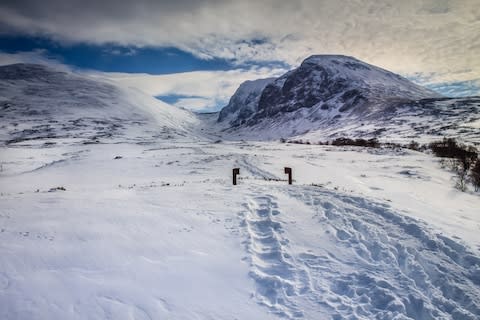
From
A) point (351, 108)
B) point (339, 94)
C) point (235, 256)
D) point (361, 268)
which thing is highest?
point (339, 94)

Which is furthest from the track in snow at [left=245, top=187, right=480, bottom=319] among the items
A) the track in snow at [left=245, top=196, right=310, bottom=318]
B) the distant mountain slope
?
the distant mountain slope

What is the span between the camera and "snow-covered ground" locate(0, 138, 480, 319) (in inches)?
211

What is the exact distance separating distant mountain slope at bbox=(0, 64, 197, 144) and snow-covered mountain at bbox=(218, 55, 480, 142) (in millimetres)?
54996

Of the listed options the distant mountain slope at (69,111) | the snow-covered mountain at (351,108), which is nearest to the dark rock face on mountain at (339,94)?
the snow-covered mountain at (351,108)

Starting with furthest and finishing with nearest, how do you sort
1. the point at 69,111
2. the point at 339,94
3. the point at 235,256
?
the point at 339,94 → the point at 69,111 → the point at 235,256

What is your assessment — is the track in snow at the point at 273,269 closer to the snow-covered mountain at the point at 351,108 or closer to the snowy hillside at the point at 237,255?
the snowy hillside at the point at 237,255

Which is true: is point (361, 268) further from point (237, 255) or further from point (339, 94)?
point (339, 94)

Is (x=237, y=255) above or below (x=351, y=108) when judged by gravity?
below

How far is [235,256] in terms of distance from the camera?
23.3 feet

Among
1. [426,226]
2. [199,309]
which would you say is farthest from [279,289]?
[426,226]

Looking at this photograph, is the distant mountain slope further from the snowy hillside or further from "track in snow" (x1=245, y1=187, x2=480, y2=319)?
"track in snow" (x1=245, y1=187, x2=480, y2=319)

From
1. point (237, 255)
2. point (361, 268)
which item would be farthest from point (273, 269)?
point (361, 268)

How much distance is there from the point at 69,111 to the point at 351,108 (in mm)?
125799

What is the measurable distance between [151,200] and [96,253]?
165 inches
